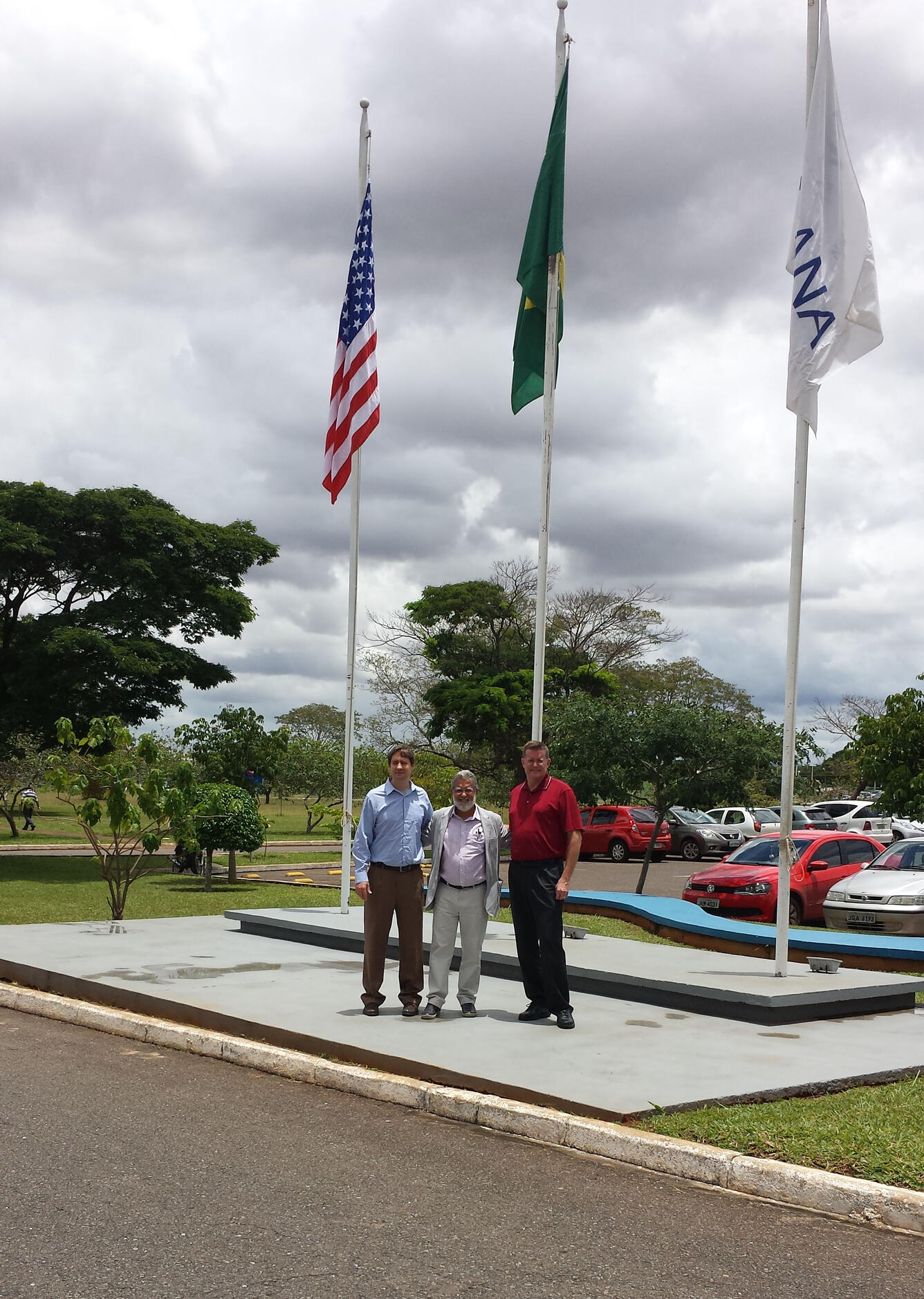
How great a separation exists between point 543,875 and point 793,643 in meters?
2.78

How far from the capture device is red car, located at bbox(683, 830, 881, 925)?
59.7ft

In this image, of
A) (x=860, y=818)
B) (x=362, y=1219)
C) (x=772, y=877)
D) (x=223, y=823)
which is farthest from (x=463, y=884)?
(x=860, y=818)

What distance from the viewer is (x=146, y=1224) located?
4711 millimetres

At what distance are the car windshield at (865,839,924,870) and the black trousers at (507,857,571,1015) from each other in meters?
10.5

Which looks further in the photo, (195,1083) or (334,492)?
(334,492)

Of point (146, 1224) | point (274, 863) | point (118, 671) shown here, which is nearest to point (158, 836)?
point (146, 1224)

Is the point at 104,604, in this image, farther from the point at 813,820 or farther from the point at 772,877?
the point at 813,820

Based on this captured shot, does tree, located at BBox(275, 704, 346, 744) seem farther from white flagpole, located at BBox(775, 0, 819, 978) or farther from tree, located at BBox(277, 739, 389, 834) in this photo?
white flagpole, located at BBox(775, 0, 819, 978)

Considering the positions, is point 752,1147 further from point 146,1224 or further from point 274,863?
point 274,863

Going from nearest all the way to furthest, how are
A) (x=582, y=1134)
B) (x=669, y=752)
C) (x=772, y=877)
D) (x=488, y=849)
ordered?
1. (x=582, y=1134)
2. (x=488, y=849)
3. (x=772, y=877)
4. (x=669, y=752)

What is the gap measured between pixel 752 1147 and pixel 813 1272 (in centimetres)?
120

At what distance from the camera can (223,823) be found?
75.0ft

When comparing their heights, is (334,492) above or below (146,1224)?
above

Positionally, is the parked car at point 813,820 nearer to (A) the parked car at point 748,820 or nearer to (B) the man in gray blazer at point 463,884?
(A) the parked car at point 748,820
